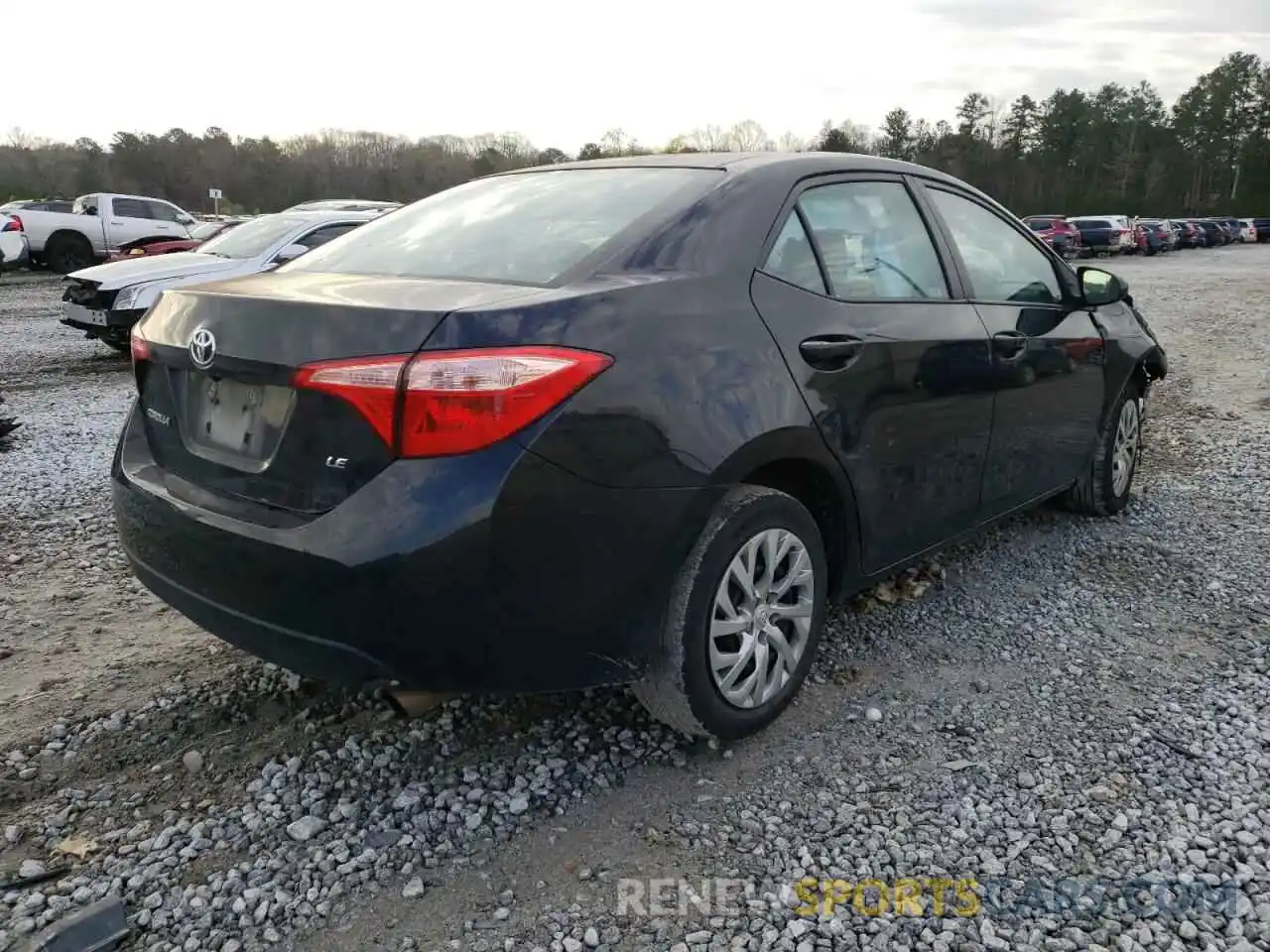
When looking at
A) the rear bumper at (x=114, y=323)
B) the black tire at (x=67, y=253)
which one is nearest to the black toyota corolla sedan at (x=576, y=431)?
the rear bumper at (x=114, y=323)

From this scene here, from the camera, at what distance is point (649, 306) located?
242 centimetres

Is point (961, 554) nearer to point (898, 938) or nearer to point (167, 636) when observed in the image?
point (898, 938)

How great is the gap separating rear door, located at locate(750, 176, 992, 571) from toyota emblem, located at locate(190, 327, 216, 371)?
4.63ft

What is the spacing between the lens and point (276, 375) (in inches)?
89.4

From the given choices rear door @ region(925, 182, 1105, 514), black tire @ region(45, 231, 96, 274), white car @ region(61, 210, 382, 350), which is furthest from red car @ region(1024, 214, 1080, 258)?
rear door @ region(925, 182, 1105, 514)

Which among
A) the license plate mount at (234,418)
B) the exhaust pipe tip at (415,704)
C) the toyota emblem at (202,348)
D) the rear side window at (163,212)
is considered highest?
the rear side window at (163,212)

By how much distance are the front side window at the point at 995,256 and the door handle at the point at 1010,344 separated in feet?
0.51

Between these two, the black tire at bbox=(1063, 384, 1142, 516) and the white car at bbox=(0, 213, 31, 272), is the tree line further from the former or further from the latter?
the black tire at bbox=(1063, 384, 1142, 516)

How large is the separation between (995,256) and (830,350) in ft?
4.78

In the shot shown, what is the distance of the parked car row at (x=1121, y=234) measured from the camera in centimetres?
3384

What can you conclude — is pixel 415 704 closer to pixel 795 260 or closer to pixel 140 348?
pixel 140 348

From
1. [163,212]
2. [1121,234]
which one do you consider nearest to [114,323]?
[163,212]

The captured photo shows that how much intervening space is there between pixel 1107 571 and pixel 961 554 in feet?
1.97

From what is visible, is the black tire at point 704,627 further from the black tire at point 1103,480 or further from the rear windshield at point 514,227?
the black tire at point 1103,480
